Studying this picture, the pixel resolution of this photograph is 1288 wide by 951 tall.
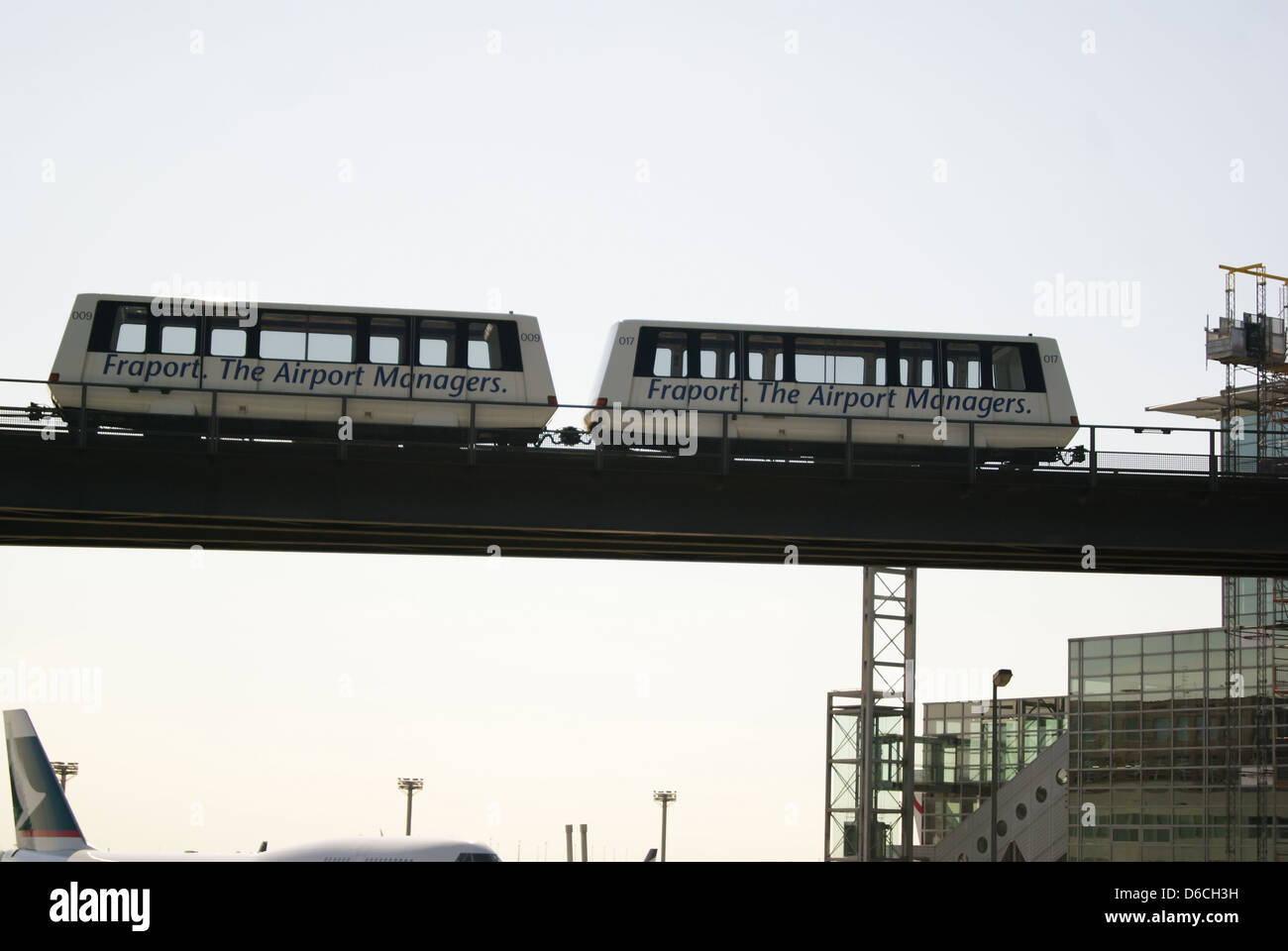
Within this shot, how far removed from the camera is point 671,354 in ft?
121

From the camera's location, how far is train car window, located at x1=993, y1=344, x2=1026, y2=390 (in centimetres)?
3756

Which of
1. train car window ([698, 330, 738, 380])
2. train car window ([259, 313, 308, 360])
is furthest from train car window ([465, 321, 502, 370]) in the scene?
train car window ([698, 330, 738, 380])

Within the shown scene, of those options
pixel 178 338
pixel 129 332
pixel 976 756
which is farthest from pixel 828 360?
pixel 976 756

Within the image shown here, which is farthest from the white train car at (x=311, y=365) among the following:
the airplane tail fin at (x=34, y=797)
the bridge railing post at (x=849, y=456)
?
the airplane tail fin at (x=34, y=797)

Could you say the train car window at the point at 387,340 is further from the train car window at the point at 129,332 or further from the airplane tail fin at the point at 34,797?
the airplane tail fin at the point at 34,797

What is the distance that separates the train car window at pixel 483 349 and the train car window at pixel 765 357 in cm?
567

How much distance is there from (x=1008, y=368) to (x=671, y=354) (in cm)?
779

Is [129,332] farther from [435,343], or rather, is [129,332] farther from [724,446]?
[724,446]

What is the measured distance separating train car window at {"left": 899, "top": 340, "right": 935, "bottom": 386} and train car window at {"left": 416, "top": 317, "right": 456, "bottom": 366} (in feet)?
33.2

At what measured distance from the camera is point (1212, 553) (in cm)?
3425

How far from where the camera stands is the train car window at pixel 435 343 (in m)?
35.8

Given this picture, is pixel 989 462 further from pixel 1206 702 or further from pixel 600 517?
pixel 1206 702
